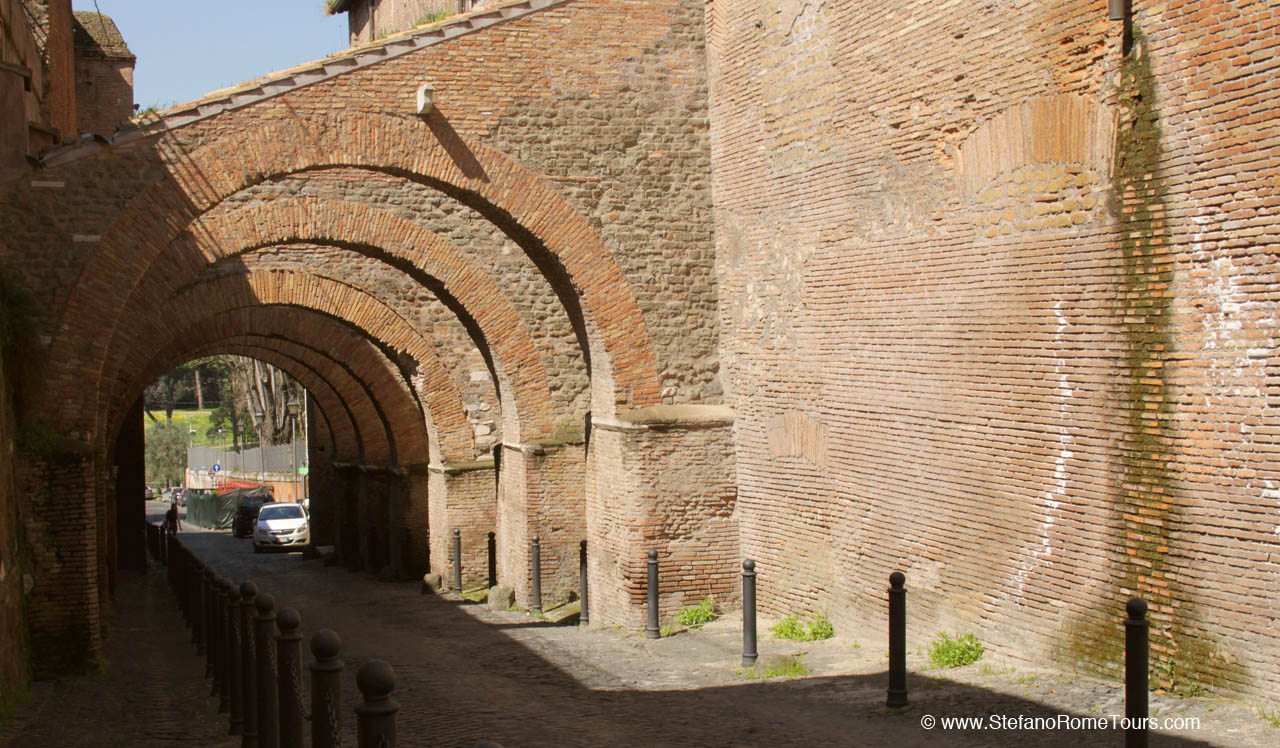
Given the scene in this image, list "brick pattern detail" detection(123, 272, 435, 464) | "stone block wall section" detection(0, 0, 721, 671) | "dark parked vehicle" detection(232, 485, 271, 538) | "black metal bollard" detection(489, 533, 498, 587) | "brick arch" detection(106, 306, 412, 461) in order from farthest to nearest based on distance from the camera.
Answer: "dark parked vehicle" detection(232, 485, 271, 538), "brick arch" detection(106, 306, 412, 461), "brick pattern detail" detection(123, 272, 435, 464), "black metal bollard" detection(489, 533, 498, 587), "stone block wall section" detection(0, 0, 721, 671)

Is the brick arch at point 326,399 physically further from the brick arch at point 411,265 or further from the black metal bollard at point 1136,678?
the black metal bollard at point 1136,678

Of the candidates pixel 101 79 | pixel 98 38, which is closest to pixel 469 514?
pixel 101 79

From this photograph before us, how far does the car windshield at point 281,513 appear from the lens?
29984 mm

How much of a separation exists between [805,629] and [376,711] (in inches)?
287

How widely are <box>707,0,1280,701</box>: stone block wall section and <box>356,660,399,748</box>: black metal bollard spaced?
186 inches

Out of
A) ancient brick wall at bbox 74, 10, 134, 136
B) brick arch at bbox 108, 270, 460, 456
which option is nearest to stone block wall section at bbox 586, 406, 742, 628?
brick arch at bbox 108, 270, 460, 456

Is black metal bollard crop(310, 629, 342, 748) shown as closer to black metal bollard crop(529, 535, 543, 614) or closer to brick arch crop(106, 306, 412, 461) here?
black metal bollard crop(529, 535, 543, 614)

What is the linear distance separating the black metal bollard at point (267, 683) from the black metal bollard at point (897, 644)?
3.54 metres

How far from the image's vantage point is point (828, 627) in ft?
34.9

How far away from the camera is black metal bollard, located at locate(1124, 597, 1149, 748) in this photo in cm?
569

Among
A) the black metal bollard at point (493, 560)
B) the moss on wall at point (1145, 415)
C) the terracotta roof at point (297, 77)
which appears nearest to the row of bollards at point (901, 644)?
the moss on wall at point (1145, 415)

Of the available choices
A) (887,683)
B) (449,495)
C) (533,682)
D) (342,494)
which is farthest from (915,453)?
(342,494)

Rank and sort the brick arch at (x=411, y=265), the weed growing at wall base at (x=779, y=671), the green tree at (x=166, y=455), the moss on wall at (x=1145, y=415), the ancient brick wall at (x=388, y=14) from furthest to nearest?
the green tree at (x=166, y=455), the ancient brick wall at (x=388, y=14), the brick arch at (x=411, y=265), the weed growing at wall base at (x=779, y=671), the moss on wall at (x=1145, y=415)

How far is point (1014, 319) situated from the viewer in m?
8.49
